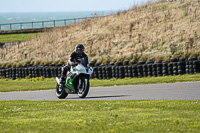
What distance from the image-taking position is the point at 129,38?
108ft

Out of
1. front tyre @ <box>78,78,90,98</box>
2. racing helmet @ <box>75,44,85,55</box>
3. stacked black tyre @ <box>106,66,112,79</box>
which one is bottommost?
stacked black tyre @ <box>106,66,112,79</box>

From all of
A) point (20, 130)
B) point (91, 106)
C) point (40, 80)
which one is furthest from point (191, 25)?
point (20, 130)

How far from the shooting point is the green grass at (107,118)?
7.78 m

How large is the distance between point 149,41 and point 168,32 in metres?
1.62

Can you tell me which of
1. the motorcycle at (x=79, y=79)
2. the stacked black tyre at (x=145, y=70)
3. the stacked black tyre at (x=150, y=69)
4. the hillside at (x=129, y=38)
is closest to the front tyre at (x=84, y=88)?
the motorcycle at (x=79, y=79)

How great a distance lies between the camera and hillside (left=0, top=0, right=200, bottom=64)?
27250 millimetres

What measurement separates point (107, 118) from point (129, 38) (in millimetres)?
24465

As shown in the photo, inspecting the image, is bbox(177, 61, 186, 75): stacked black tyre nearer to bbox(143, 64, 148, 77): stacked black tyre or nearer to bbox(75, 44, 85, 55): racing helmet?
bbox(143, 64, 148, 77): stacked black tyre

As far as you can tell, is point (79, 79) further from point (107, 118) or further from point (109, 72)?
point (109, 72)

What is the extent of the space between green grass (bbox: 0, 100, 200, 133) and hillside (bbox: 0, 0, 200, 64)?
13301 millimetres

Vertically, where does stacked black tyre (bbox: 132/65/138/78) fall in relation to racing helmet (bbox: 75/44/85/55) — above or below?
below

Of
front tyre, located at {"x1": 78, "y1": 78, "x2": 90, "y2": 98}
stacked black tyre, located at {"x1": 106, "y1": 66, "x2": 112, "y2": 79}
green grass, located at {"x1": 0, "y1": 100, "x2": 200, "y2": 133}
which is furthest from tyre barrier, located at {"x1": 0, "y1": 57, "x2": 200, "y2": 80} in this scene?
green grass, located at {"x1": 0, "y1": 100, "x2": 200, "y2": 133}

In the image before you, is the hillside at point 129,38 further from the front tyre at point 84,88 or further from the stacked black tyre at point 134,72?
the front tyre at point 84,88

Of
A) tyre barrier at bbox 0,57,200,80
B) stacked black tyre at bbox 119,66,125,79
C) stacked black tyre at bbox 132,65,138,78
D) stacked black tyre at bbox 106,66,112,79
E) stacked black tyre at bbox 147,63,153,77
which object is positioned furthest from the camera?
stacked black tyre at bbox 106,66,112,79
